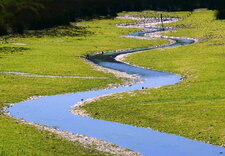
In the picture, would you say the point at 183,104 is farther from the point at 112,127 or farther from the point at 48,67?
the point at 48,67

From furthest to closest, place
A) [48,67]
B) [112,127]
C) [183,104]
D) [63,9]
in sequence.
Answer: [63,9] → [48,67] → [183,104] → [112,127]

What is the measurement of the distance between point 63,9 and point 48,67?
96.2m

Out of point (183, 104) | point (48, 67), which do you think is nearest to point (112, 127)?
point (183, 104)

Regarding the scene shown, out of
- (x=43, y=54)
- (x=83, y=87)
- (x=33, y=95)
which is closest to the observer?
(x=33, y=95)

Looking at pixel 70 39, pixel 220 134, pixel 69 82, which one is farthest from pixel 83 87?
pixel 70 39

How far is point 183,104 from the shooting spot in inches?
1699

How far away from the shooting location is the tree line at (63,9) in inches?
4877

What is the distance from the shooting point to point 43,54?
263 ft

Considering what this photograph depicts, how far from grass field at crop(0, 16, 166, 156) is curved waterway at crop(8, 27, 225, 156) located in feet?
7.10

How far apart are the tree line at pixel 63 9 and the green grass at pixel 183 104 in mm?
56827

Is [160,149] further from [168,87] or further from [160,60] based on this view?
[160,60]

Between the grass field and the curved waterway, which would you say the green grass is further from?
the grass field

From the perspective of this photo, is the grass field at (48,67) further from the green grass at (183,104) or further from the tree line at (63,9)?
the green grass at (183,104)

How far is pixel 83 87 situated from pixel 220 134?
22.0m
